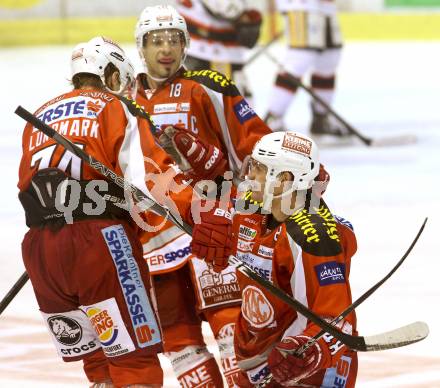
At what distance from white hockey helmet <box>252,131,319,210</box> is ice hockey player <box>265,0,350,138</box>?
550 cm

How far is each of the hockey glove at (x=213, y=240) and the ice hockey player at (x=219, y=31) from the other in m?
4.78

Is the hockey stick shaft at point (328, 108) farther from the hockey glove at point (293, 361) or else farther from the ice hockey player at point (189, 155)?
the hockey glove at point (293, 361)

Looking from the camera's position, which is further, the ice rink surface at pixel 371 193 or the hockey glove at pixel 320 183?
the ice rink surface at pixel 371 193

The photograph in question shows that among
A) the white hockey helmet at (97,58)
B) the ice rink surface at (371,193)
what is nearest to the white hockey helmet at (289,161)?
the white hockey helmet at (97,58)

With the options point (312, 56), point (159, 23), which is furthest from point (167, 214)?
point (312, 56)

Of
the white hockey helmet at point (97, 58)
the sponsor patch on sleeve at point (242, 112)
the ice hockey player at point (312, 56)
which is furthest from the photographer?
the ice hockey player at point (312, 56)

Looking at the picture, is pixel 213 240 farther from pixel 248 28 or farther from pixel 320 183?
pixel 248 28

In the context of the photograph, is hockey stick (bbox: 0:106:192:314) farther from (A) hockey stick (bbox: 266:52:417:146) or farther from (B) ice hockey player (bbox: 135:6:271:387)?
(A) hockey stick (bbox: 266:52:417:146)

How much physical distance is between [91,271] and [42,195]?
0.23 meters

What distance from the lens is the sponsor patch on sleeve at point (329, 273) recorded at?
2.96 m

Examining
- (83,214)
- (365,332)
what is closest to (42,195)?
(83,214)

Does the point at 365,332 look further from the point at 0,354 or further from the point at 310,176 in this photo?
the point at 310,176

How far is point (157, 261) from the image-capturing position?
3689mm

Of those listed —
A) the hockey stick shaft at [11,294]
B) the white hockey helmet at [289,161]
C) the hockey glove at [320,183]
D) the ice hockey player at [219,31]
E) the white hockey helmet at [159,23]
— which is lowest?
the ice hockey player at [219,31]
